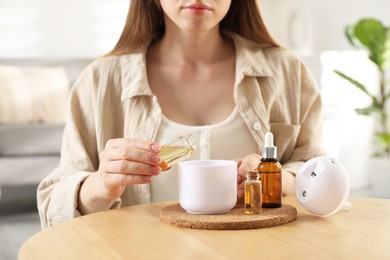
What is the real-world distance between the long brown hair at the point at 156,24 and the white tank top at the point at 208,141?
25cm

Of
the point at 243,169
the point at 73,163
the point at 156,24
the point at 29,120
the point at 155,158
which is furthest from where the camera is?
the point at 29,120

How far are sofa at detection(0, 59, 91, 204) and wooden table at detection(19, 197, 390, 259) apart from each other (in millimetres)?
2600

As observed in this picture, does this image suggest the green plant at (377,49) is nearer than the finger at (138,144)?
No

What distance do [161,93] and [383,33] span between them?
263 centimetres

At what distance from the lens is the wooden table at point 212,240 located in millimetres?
808

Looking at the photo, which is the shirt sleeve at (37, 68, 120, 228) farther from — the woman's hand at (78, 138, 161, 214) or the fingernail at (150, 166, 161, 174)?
the fingernail at (150, 166, 161, 174)

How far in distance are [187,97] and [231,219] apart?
0.59 m

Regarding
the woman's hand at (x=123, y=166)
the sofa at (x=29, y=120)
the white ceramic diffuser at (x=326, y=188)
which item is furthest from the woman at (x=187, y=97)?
the sofa at (x=29, y=120)

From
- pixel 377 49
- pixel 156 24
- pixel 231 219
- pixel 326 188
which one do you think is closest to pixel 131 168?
pixel 231 219

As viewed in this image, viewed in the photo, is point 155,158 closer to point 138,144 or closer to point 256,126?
point 138,144

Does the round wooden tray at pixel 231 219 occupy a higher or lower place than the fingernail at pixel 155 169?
lower

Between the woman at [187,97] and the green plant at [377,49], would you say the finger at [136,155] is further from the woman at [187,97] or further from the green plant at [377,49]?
the green plant at [377,49]

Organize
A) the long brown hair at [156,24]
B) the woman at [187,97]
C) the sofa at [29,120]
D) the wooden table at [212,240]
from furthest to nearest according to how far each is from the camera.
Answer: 1. the sofa at [29,120]
2. the long brown hair at [156,24]
3. the woman at [187,97]
4. the wooden table at [212,240]

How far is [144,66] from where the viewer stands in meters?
1.47
